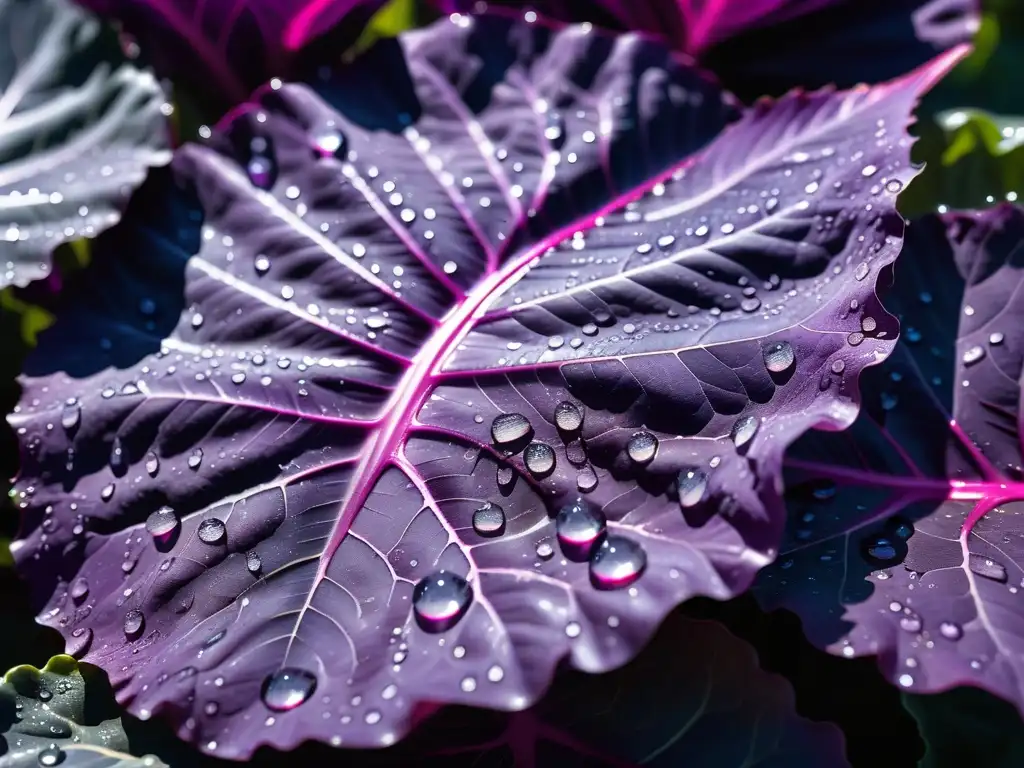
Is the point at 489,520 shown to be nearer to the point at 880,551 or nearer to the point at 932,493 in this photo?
the point at 880,551

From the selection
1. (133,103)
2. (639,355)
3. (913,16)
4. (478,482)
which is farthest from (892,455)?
(133,103)

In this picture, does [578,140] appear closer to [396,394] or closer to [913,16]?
[396,394]

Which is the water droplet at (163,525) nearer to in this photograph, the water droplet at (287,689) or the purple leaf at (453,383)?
the purple leaf at (453,383)

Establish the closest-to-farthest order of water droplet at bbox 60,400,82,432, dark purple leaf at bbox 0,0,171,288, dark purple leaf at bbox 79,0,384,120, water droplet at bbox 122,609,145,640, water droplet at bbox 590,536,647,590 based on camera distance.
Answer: water droplet at bbox 590,536,647,590 < water droplet at bbox 122,609,145,640 < water droplet at bbox 60,400,82,432 < dark purple leaf at bbox 0,0,171,288 < dark purple leaf at bbox 79,0,384,120

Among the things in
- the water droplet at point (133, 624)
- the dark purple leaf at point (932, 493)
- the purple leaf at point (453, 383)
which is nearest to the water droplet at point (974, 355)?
the dark purple leaf at point (932, 493)

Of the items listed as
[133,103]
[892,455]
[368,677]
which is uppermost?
[133,103]

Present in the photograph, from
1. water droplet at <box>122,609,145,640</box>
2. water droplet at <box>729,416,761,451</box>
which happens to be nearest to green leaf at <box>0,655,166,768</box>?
water droplet at <box>122,609,145,640</box>

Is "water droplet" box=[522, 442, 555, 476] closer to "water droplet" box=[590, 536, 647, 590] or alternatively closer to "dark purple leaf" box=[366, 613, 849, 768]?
"water droplet" box=[590, 536, 647, 590]
